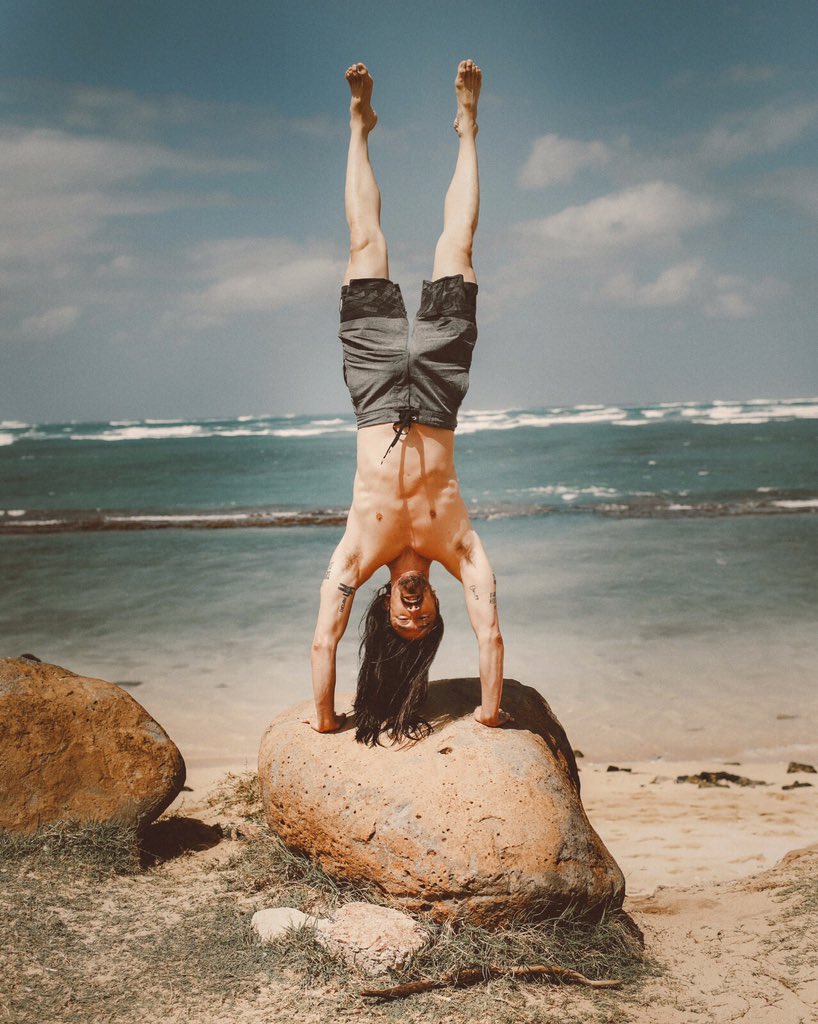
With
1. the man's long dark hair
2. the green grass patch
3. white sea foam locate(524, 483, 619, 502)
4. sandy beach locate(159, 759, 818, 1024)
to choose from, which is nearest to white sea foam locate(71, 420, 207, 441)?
white sea foam locate(524, 483, 619, 502)

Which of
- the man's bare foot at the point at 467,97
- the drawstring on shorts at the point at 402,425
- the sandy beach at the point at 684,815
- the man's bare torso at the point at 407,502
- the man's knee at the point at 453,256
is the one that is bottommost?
the sandy beach at the point at 684,815

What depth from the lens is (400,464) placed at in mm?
5125

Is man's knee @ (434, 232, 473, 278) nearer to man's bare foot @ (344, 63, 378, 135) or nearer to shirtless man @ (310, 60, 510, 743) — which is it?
shirtless man @ (310, 60, 510, 743)

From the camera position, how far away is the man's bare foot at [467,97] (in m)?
5.45

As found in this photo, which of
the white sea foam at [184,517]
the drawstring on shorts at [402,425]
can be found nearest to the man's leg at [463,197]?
the drawstring on shorts at [402,425]

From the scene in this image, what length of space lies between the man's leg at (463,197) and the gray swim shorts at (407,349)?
12 centimetres

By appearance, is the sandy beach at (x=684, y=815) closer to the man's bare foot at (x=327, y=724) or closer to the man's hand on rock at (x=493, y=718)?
the man's hand on rock at (x=493, y=718)

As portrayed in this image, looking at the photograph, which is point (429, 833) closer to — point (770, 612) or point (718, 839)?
point (718, 839)

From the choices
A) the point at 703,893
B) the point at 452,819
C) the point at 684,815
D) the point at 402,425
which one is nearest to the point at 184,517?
the point at 684,815

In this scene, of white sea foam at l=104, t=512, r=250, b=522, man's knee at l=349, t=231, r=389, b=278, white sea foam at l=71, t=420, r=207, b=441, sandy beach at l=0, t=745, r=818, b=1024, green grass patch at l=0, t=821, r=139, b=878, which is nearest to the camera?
sandy beach at l=0, t=745, r=818, b=1024

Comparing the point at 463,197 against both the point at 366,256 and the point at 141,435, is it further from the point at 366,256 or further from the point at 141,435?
the point at 141,435

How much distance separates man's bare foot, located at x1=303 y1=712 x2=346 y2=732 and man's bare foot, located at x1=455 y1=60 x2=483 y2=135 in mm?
3829

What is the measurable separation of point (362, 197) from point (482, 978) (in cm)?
444

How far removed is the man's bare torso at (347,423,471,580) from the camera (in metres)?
5.12
